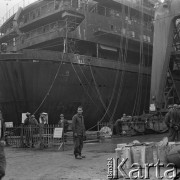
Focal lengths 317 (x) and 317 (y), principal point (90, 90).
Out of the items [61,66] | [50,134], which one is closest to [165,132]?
[61,66]

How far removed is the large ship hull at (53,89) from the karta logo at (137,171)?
12.1m

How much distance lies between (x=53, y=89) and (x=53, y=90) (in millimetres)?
60

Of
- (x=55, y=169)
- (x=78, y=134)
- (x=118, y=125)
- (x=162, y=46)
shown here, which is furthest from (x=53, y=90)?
(x=55, y=169)

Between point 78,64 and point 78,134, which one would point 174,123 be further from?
point 78,64

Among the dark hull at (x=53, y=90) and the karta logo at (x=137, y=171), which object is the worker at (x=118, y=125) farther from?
the karta logo at (x=137, y=171)

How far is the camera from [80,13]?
2100cm

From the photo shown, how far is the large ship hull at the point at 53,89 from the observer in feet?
59.9

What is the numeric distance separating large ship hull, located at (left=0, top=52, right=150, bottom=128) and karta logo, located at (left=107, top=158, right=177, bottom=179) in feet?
39.5

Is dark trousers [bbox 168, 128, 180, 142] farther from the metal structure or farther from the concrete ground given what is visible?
the metal structure

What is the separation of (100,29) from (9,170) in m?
15.2

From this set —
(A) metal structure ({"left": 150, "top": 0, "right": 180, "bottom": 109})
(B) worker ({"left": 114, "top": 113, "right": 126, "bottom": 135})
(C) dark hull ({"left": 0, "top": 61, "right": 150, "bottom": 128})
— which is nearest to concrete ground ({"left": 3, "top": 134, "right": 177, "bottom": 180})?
(B) worker ({"left": 114, "top": 113, "right": 126, "bottom": 135})

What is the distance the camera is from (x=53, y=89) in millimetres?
18469

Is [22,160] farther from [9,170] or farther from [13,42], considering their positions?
[13,42]

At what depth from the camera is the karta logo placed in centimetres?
577
